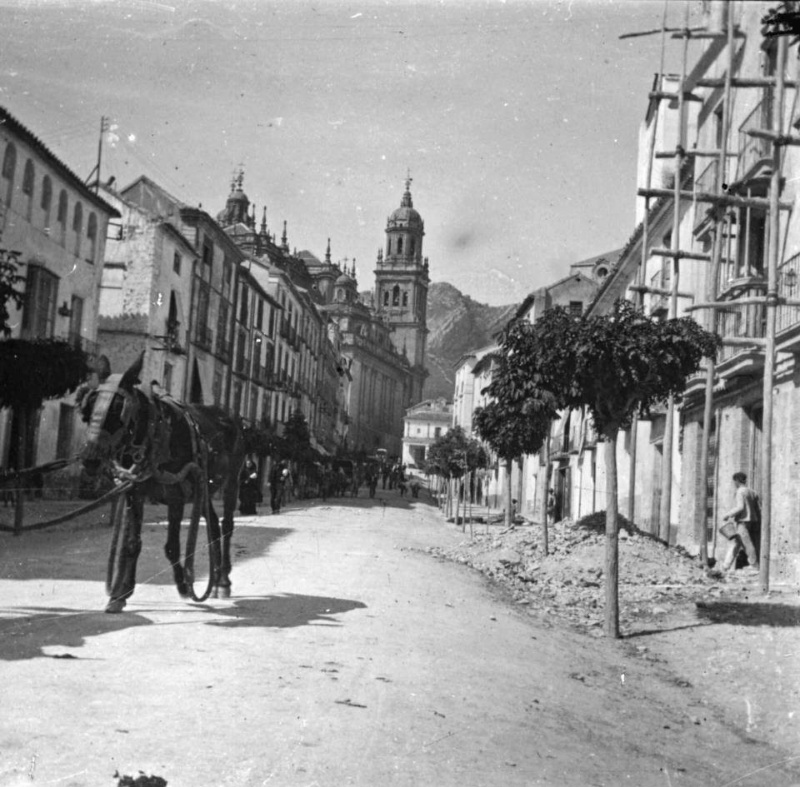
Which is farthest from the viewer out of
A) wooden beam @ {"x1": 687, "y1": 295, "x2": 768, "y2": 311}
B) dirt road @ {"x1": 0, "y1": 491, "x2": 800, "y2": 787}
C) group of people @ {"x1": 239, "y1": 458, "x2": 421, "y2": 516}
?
group of people @ {"x1": 239, "y1": 458, "x2": 421, "y2": 516}

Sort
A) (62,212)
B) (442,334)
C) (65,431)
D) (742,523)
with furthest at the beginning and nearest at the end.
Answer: (442,334) → (65,431) → (62,212) → (742,523)

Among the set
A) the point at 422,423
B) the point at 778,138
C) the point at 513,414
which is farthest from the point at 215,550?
the point at 422,423

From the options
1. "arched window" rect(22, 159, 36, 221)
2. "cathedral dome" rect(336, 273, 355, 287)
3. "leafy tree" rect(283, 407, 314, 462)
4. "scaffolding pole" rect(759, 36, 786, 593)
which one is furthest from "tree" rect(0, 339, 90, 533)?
"cathedral dome" rect(336, 273, 355, 287)

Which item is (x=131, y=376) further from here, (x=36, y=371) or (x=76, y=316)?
(x=76, y=316)

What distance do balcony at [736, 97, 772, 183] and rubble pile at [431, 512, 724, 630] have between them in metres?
5.85

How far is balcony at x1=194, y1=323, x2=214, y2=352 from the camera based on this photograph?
35.4m

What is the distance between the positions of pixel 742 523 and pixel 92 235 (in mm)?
19730

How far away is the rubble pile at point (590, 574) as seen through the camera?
12.2m

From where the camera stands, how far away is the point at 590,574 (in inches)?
567

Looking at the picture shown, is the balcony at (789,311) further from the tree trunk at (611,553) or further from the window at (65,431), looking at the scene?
the window at (65,431)

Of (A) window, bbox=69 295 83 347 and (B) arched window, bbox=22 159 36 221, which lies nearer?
(B) arched window, bbox=22 159 36 221

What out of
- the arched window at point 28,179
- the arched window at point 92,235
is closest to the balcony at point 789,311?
the arched window at point 28,179

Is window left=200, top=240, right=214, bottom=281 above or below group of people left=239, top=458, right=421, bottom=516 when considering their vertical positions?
above

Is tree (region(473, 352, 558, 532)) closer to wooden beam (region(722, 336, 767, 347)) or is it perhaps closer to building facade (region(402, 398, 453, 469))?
wooden beam (region(722, 336, 767, 347))
